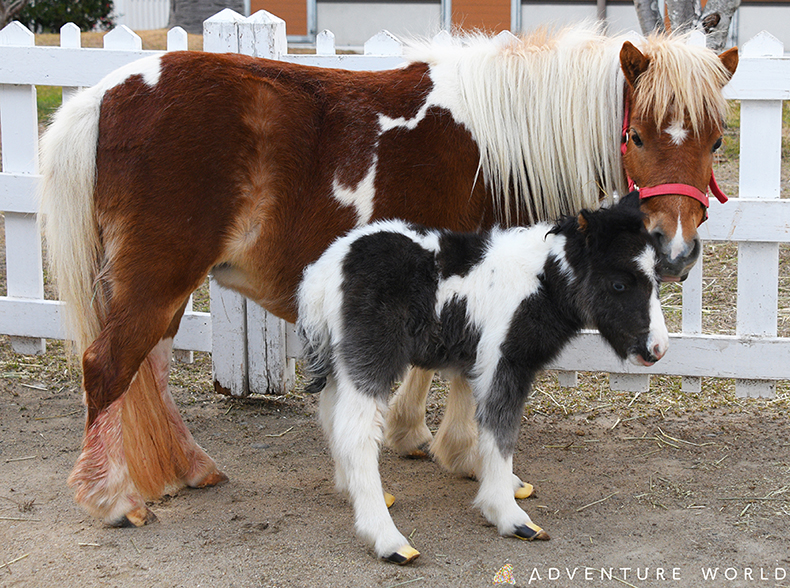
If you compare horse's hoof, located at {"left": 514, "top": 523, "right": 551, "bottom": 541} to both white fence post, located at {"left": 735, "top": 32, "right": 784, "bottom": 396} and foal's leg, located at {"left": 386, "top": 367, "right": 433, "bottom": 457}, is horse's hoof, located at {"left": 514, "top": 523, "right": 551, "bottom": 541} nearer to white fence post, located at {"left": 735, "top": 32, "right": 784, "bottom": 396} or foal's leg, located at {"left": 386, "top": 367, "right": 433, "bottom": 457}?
foal's leg, located at {"left": 386, "top": 367, "right": 433, "bottom": 457}

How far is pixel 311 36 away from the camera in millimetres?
16375

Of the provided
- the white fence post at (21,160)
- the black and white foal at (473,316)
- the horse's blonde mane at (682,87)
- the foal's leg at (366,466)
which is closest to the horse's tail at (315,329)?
the black and white foal at (473,316)

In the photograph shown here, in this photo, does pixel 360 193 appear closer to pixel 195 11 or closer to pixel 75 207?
pixel 75 207

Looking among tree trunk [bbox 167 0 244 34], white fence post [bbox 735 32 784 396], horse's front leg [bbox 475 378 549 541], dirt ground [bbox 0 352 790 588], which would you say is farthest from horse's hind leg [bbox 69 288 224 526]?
tree trunk [bbox 167 0 244 34]

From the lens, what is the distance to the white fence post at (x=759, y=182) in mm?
4074

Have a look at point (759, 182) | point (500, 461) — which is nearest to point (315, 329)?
point (500, 461)

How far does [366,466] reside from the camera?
9.35ft

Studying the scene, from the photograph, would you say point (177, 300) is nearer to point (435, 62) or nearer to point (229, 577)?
point (229, 577)

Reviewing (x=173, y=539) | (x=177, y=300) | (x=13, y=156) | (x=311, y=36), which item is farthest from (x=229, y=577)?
(x=311, y=36)

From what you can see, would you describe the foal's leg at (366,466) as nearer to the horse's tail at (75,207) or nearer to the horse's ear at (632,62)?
the horse's tail at (75,207)

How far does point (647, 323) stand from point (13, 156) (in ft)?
12.4

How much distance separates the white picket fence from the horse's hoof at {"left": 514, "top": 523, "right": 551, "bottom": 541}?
1530mm

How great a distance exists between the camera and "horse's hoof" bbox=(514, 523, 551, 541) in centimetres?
297

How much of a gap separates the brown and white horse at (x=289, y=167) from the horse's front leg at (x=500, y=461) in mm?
771
